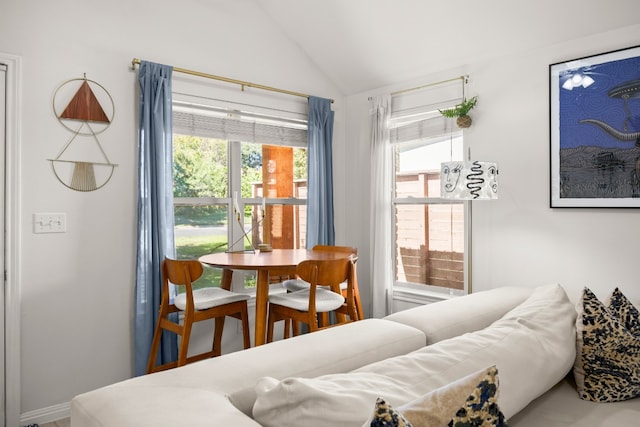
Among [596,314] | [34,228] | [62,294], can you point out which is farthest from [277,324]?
[596,314]

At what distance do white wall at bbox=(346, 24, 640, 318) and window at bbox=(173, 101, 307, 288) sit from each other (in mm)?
1496

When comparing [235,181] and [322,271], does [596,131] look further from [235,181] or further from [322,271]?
[235,181]

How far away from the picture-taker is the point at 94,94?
287 centimetres

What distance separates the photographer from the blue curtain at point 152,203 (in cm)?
297

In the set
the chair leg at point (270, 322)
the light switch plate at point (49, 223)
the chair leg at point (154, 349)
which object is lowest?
the chair leg at point (154, 349)

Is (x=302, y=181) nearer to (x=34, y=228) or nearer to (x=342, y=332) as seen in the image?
(x=34, y=228)

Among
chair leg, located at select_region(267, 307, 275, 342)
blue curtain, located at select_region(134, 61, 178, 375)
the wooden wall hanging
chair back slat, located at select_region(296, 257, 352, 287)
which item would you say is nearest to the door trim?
the wooden wall hanging

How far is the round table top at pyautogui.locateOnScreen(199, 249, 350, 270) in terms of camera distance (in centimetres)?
268

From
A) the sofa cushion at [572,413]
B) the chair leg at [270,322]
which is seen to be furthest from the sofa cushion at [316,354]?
the chair leg at [270,322]

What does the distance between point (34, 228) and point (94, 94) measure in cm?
90

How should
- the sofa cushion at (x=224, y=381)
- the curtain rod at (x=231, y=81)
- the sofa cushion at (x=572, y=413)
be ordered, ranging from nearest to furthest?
1. the sofa cushion at (x=224, y=381)
2. the sofa cushion at (x=572, y=413)
3. the curtain rod at (x=231, y=81)

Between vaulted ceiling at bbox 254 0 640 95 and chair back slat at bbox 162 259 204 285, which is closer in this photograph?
chair back slat at bbox 162 259 204 285

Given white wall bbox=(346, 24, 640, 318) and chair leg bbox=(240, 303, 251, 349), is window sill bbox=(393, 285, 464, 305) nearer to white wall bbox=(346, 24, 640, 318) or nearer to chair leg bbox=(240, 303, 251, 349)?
white wall bbox=(346, 24, 640, 318)

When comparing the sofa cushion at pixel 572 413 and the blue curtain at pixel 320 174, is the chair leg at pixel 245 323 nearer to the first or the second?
the blue curtain at pixel 320 174
